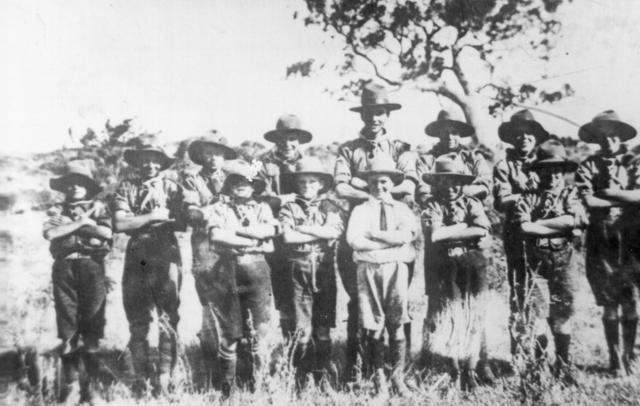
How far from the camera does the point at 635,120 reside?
15.3ft

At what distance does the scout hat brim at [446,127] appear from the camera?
4520mm

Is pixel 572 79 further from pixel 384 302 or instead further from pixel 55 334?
pixel 55 334

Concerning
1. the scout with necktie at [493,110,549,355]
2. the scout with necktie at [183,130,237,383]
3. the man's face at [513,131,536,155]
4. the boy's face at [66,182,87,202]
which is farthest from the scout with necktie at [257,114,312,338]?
the man's face at [513,131,536,155]

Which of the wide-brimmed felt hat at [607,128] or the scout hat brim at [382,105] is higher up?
the scout hat brim at [382,105]

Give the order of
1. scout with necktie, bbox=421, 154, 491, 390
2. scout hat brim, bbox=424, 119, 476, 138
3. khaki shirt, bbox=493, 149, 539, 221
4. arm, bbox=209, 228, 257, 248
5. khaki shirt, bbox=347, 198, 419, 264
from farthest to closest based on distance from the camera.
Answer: scout hat brim, bbox=424, 119, 476, 138, khaki shirt, bbox=493, 149, 539, 221, scout with necktie, bbox=421, 154, 491, 390, khaki shirt, bbox=347, 198, 419, 264, arm, bbox=209, 228, 257, 248

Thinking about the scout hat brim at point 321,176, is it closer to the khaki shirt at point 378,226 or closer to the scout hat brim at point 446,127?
the khaki shirt at point 378,226

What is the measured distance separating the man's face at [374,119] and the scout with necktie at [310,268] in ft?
2.10

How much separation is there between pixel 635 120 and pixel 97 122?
530 centimetres

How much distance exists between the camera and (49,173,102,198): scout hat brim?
432 centimetres

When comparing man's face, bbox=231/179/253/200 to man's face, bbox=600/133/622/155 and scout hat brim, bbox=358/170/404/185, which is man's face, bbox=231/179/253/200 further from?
man's face, bbox=600/133/622/155

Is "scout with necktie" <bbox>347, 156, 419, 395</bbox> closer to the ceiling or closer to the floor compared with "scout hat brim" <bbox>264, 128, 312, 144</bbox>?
closer to the floor

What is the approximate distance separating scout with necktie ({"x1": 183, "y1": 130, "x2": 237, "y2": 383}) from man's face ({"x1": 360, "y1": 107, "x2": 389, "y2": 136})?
1.28 meters

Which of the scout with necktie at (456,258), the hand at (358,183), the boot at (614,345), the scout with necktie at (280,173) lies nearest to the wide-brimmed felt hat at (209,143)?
the scout with necktie at (280,173)

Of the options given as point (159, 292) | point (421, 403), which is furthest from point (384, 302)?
point (159, 292)
